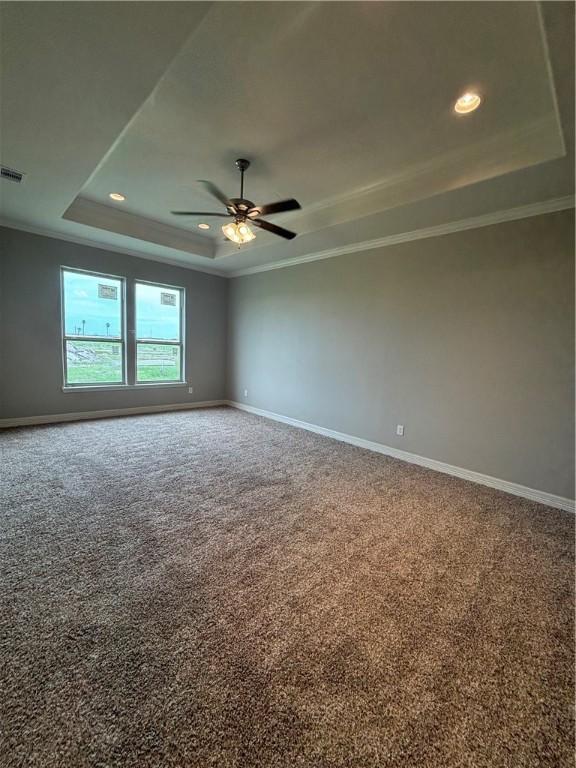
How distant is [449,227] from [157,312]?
470cm

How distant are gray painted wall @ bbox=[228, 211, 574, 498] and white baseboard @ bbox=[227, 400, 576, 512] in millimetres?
69

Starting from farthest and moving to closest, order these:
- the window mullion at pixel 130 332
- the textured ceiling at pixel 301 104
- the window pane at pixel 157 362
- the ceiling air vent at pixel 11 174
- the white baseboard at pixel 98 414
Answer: the window pane at pixel 157 362, the window mullion at pixel 130 332, the white baseboard at pixel 98 414, the ceiling air vent at pixel 11 174, the textured ceiling at pixel 301 104

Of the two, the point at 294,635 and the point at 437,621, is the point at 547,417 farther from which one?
the point at 294,635

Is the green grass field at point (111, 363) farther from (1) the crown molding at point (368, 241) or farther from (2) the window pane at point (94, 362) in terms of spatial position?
(1) the crown molding at point (368, 241)

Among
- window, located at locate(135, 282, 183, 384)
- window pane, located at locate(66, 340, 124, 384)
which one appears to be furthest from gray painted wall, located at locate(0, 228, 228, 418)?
window, located at locate(135, 282, 183, 384)

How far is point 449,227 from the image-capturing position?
11.3 ft

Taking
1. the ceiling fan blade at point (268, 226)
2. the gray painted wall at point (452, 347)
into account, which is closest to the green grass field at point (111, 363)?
the gray painted wall at point (452, 347)

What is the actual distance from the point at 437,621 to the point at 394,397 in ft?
8.83

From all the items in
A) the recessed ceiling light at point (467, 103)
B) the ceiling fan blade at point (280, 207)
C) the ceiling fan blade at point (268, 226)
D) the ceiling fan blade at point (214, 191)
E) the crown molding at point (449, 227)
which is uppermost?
the recessed ceiling light at point (467, 103)

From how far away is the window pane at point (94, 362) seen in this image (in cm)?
496

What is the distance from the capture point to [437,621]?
1.61 m

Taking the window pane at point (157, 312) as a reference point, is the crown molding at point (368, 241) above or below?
above

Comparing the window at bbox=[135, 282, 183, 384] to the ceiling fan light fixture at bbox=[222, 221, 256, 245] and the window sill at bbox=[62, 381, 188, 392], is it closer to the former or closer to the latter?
the window sill at bbox=[62, 381, 188, 392]

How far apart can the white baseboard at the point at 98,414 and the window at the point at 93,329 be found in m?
0.49
